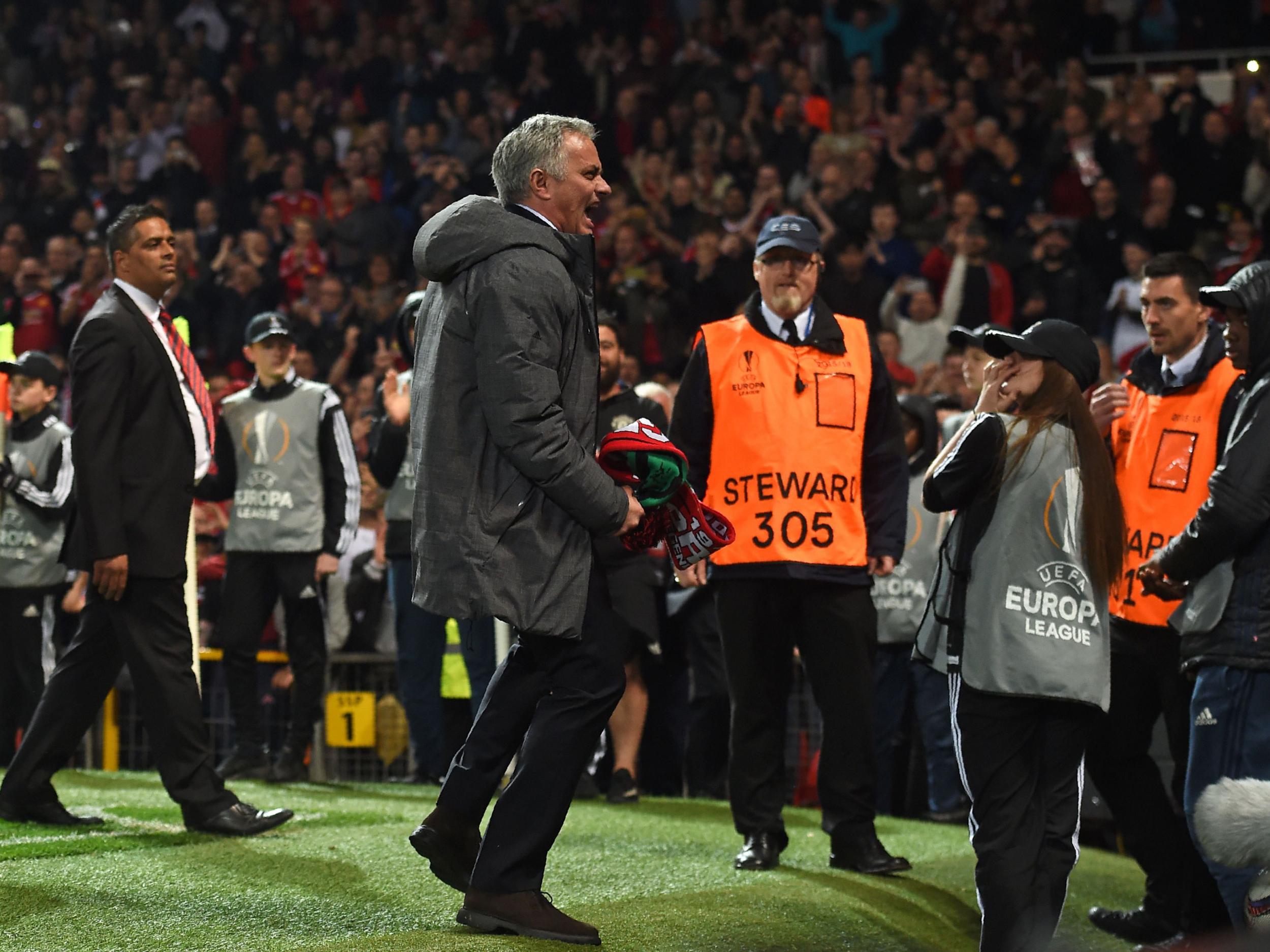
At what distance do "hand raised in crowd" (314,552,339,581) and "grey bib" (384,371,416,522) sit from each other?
1.12ft

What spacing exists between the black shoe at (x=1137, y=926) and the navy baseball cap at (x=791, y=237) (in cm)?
259

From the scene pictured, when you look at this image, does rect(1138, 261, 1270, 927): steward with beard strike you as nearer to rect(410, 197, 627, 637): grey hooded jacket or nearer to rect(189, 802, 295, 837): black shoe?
rect(410, 197, 627, 637): grey hooded jacket

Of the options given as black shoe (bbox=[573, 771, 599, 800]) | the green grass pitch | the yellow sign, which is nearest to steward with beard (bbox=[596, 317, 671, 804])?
black shoe (bbox=[573, 771, 599, 800])

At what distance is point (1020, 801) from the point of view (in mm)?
4625

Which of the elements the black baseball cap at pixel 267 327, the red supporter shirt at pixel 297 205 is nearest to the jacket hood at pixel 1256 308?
the black baseball cap at pixel 267 327

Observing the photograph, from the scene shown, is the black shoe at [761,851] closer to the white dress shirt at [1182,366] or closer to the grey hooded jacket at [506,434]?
the grey hooded jacket at [506,434]

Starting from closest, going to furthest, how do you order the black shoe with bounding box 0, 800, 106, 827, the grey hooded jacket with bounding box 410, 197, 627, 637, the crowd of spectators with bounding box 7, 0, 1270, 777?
the grey hooded jacket with bounding box 410, 197, 627, 637, the black shoe with bounding box 0, 800, 106, 827, the crowd of spectators with bounding box 7, 0, 1270, 777

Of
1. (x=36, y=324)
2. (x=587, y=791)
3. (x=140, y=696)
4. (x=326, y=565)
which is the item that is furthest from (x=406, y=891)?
(x=36, y=324)

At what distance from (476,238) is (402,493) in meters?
4.21

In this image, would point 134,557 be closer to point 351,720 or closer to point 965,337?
point 965,337

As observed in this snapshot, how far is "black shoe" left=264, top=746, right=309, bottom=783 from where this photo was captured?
8227mm

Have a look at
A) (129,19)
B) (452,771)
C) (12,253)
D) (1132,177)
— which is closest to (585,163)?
(452,771)

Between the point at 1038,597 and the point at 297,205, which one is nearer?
the point at 1038,597

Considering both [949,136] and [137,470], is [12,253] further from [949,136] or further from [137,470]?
[137,470]
